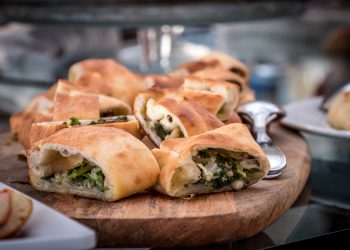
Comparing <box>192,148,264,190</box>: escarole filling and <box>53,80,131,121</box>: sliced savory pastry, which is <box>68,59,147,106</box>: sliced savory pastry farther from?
<box>192,148,264,190</box>: escarole filling

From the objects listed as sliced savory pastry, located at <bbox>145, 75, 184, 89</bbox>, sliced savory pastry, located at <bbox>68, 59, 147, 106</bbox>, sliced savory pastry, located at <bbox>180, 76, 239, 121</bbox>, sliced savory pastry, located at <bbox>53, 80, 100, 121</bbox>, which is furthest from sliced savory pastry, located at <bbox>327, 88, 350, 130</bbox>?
sliced savory pastry, located at <bbox>53, 80, 100, 121</bbox>

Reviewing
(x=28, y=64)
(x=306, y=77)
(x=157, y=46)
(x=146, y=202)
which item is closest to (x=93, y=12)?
(x=157, y=46)

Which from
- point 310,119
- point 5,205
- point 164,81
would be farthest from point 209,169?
point 310,119

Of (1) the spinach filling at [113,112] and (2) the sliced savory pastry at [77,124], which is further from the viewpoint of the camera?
(1) the spinach filling at [113,112]

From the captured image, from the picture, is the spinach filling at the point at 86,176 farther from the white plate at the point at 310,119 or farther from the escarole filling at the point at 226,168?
the white plate at the point at 310,119

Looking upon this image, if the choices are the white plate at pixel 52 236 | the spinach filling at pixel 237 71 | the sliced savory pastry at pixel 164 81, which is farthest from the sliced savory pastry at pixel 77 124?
the spinach filling at pixel 237 71

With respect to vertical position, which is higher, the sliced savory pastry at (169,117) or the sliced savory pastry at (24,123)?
the sliced savory pastry at (169,117)

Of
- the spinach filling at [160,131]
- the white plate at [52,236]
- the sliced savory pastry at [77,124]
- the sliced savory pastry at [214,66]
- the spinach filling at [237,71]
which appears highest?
the white plate at [52,236]
